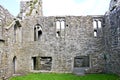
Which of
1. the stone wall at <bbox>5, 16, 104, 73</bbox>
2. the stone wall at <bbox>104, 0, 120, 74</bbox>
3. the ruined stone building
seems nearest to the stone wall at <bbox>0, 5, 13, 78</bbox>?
the ruined stone building

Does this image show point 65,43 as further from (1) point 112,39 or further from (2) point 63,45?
(1) point 112,39

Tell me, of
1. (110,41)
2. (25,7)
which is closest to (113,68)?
(110,41)

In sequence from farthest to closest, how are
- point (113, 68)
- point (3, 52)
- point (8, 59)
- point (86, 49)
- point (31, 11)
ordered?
point (31, 11) < point (86, 49) < point (113, 68) < point (8, 59) < point (3, 52)

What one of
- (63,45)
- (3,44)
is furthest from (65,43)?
(3,44)

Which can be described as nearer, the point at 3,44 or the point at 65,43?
the point at 3,44

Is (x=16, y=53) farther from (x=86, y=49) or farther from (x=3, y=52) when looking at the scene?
(x=86, y=49)

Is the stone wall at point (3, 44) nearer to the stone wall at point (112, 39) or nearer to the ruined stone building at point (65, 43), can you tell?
the ruined stone building at point (65, 43)

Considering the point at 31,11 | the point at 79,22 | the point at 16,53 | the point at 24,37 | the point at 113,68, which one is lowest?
the point at 113,68

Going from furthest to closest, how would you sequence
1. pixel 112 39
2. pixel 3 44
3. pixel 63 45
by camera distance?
pixel 63 45
pixel 112 39
pixel 3 44

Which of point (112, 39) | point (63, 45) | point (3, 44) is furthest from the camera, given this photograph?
point (63, 45)

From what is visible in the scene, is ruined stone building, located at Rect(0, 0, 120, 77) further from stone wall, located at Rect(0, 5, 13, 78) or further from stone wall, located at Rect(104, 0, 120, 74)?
stone wall, located at Rect(0, 5, 13, 78)

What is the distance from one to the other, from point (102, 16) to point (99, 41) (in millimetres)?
2379

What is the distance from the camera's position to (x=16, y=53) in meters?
17.7

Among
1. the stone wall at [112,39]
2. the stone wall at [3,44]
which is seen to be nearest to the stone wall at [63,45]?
the stone wall at [112,39]
